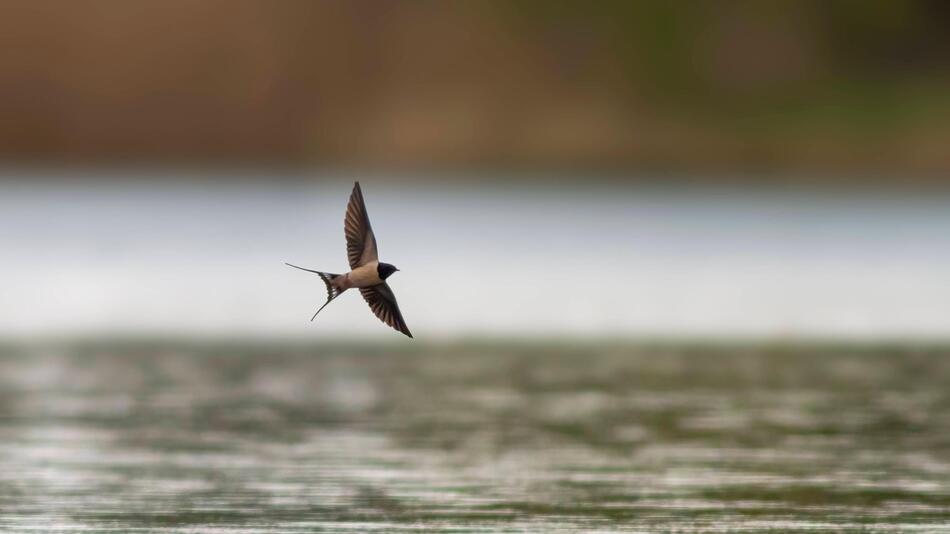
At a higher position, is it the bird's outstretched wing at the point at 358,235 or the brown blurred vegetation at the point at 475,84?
the brown blurred vegetation at the point at 475,84

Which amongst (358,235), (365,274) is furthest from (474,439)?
(365,274)

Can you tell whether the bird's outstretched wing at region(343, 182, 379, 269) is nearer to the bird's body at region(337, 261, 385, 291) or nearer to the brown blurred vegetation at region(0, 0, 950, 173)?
the bird's body at region(337, 261, 385, 291)

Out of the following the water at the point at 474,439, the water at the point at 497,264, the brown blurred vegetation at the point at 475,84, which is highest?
the brown blurred vegetation at the point at 475,84

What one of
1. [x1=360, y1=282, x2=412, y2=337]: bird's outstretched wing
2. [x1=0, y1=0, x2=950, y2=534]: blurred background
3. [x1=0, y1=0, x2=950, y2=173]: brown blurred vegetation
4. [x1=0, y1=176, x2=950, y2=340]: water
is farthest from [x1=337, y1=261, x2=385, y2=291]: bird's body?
[x1=0, y1=0, x2=950, y2=173]: brown blurred vegetation

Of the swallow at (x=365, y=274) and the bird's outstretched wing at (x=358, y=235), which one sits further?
the bird's outstretched wing at (x=358, y=235)

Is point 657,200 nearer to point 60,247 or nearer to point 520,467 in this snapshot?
point 60,247

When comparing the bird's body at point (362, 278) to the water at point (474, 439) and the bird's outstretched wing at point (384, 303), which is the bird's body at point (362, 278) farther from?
the water at point (474, 439)

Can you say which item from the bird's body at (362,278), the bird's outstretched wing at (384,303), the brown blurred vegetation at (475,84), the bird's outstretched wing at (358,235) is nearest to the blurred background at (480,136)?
the brown blurred vegetation at (475,84)
